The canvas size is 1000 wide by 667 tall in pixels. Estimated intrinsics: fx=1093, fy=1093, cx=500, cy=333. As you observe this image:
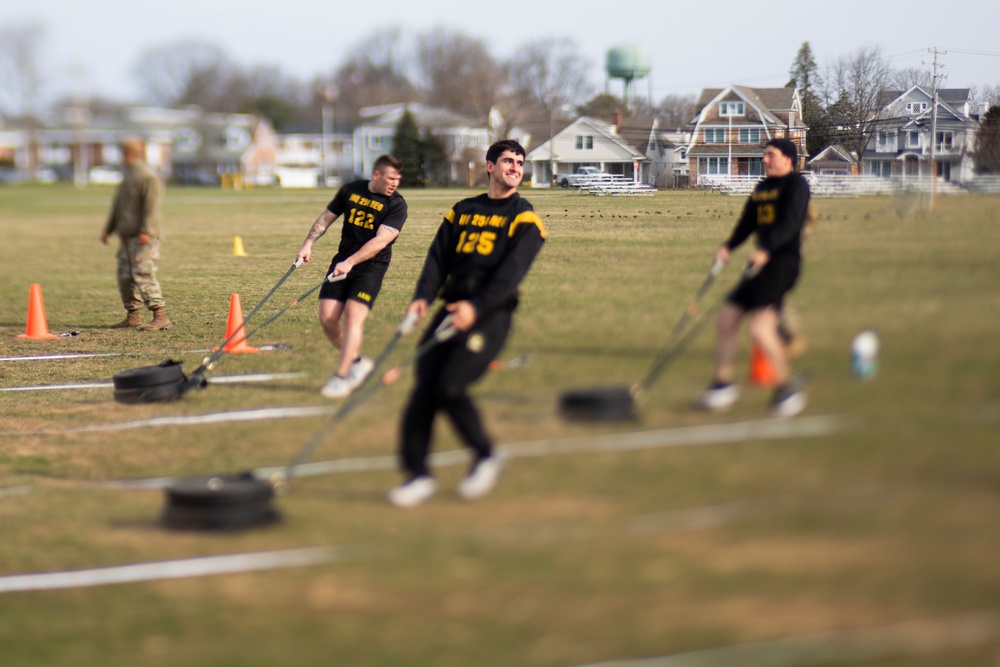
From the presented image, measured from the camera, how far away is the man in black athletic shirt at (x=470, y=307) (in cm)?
484

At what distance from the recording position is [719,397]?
4691mm

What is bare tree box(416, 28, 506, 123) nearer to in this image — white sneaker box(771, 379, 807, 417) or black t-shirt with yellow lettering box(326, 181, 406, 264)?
black t-shirt with yellow lettering box(326, 181, 406, 264)

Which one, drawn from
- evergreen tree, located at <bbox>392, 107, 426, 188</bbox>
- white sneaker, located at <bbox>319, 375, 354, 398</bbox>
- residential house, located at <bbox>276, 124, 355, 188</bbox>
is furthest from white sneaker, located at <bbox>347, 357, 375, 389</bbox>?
residential house, located at <bbox>276, 124, 355, 188</bbox>

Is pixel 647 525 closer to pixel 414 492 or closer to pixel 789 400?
pixel 789 400

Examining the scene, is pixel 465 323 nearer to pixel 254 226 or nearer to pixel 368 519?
pixel 368 519

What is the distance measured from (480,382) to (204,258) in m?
15.8

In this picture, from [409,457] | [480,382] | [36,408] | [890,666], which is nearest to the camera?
[890,666]

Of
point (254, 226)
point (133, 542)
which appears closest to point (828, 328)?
point (133, 542)

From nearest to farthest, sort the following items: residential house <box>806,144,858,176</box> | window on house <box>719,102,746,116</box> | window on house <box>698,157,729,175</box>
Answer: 1. residential house <box>806,144,858,176</box>
2. window on house <box>698,157,729,175</box>
3. window on house <box>719,102,746,116</box>

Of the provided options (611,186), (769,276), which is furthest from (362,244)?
(769,276)

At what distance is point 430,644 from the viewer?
A: 13.3 feet

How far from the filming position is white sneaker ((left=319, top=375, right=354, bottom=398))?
7215mm

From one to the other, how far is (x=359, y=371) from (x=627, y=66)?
200 inches

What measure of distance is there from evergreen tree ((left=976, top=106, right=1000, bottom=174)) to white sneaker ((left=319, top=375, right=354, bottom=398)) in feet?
13.4
